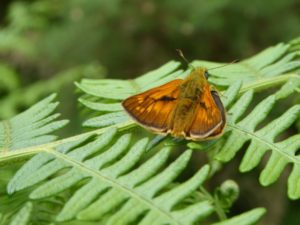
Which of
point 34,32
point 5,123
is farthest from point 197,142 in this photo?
point 34,32

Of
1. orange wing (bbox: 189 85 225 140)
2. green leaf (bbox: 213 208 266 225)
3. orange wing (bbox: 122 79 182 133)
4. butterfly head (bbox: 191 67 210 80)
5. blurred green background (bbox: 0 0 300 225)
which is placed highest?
blurred green background (bbox: 0 0 300 225)

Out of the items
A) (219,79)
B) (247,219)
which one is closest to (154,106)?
(219,79)

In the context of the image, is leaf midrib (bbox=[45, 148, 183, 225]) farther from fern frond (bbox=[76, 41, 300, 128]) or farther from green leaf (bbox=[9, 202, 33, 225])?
fern frond (bbox=[76, 41, 300, 128])

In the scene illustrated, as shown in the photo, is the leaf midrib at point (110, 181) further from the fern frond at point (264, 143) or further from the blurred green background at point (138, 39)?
the blurred green background at point (138, 39)

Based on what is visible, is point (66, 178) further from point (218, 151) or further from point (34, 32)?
point (34, 32)

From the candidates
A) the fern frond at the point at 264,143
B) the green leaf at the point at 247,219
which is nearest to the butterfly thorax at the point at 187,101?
the fern frond at the point at 264,143

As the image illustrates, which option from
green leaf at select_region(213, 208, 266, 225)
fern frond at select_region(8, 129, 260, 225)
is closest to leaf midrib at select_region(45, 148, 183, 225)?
fern frond at select_region(8, 129, 260, 225)
